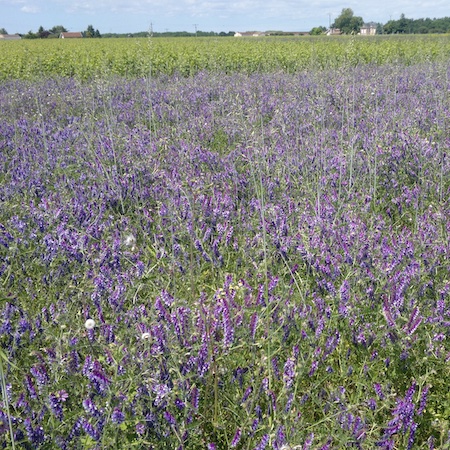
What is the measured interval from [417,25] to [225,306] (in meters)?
91.1

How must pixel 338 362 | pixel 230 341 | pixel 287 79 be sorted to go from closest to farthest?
pixel 230 341 < pixel 338 362 < pixel 287 79

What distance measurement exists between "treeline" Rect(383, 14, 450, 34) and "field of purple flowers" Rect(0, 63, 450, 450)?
238 feet

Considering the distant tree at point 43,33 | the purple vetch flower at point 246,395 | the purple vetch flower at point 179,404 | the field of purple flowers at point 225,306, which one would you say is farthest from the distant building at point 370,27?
the distant tree at point 43,33

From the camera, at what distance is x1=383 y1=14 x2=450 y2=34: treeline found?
70312 millimetres

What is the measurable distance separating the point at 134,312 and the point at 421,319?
3.72ft

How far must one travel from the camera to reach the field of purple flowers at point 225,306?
1594mm

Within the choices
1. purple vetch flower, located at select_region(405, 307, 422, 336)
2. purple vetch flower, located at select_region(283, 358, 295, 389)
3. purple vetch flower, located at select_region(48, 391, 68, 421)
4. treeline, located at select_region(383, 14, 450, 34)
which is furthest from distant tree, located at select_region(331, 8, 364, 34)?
treeline, located at select_region(383, 14, 450, 34)

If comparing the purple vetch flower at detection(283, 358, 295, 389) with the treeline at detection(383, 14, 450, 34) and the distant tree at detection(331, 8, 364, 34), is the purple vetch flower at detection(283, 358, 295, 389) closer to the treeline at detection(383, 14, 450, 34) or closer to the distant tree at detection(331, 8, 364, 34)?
the distant tree at detection(331, 8, 364, 34)

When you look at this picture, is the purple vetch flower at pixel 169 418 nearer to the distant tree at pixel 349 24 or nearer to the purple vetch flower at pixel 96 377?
the purple vetch flower at pixel 96 377

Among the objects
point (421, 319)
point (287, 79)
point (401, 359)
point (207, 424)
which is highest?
point (287, 79)

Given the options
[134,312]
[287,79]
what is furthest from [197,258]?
[287,79]

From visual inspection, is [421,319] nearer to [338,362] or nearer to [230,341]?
[338,362]

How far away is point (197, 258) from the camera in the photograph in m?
2.74

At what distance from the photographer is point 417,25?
8106cm
